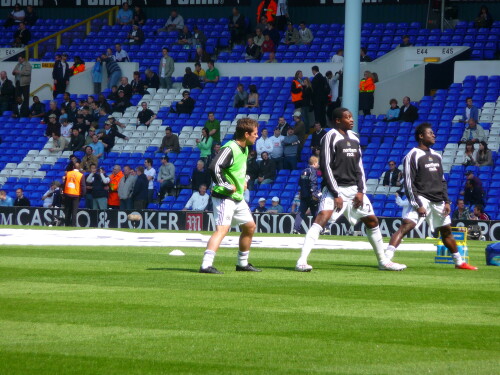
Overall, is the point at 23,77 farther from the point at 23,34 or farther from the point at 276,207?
the point at 276,207

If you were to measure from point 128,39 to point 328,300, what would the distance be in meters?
33.7

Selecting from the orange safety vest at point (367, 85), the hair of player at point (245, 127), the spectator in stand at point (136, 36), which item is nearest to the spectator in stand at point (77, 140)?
the spectator in stand at point (136, 36)

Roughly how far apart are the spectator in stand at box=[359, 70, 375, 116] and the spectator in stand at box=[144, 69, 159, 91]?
8836 mm

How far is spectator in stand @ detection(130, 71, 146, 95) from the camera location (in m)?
38.8

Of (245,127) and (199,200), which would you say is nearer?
(245,127)

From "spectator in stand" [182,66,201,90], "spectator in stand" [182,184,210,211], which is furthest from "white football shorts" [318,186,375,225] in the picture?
"spectator in stand" [182,66,201,90]

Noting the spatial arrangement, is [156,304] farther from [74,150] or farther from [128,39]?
[128,39]

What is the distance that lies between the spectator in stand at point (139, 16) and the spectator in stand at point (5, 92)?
5.91 meters

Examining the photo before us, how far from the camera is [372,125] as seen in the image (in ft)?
111

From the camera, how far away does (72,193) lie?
1172 inches

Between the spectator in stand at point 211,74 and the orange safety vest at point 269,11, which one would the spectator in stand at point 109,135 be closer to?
the spectator in stand at point 211,74

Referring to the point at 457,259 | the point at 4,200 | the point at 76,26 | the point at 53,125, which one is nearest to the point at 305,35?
the point at 53,125

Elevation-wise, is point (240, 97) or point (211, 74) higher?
point (211, 74)

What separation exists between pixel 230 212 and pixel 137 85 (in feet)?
87.9
